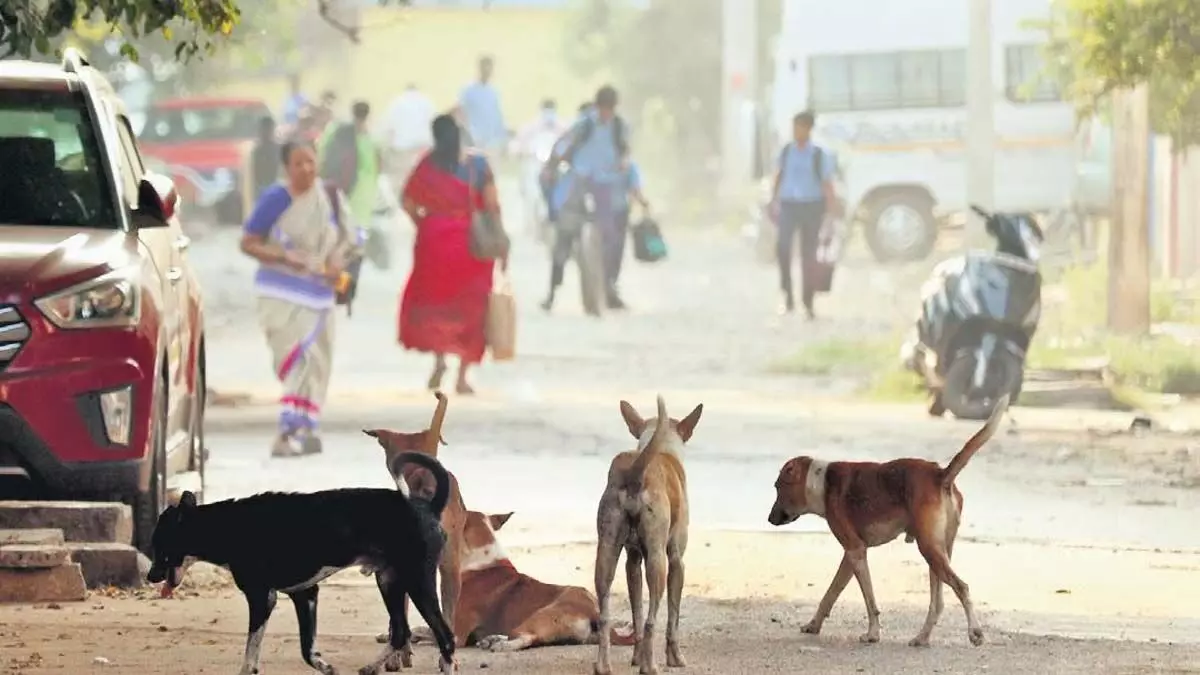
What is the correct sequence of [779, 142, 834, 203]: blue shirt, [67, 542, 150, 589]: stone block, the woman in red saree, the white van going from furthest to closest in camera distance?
the white van, [779, 142, 834, 203]: blue shirt, the woman in red saree, [67, 542, 150, 589]: stone block

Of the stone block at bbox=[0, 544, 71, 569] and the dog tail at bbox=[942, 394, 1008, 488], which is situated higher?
the dog tail at bbox=[942, 394, 1008, 488]

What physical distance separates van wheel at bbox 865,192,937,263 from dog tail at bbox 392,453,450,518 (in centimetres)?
2733

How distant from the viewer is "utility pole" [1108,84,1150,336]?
23.1 m

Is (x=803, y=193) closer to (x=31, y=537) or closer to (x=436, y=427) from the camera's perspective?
(x=31, y=537)

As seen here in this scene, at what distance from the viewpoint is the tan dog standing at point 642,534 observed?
8727 mm

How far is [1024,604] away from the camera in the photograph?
1112 cm

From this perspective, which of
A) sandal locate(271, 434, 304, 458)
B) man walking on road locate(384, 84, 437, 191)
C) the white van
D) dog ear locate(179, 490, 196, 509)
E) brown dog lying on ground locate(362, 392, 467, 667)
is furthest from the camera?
man walking on road locate(384, 84, 437, 191)

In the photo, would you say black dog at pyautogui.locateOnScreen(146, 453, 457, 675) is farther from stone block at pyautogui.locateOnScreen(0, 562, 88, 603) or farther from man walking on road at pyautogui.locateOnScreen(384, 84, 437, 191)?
man walking on road at pyautogui.locateOnScreen(384, 84, 437, 191)

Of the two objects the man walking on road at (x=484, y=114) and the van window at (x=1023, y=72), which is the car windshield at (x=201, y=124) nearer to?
the man walking on road at (x=484, y=114)

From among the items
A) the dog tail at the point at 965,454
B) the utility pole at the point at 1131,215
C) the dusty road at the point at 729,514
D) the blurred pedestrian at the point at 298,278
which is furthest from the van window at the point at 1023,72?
the dog tail at the point at 965,454

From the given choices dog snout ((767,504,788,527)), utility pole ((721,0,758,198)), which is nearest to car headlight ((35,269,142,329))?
dog snout ((767,504,788,527))

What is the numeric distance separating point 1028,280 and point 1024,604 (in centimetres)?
730

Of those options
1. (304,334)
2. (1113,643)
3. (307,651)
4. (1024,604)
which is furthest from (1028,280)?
(307,651)

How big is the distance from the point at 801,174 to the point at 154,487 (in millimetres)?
17033
